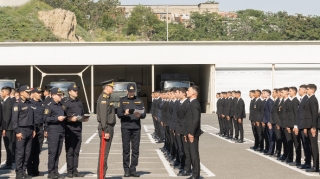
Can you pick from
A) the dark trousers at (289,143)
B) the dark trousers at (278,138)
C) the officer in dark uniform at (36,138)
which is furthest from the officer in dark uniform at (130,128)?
the dark trousers at (278,138)

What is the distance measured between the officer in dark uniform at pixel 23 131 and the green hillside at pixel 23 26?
70.0 meters

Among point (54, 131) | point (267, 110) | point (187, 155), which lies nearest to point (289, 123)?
point (267, 110)

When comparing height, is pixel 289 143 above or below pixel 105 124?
below

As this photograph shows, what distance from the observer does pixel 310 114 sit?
16.6m

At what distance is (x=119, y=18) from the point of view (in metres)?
134

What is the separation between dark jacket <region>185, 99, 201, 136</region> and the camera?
1486 cm

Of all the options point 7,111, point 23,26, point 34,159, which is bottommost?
point 34,159

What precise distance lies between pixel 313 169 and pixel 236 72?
36939 millimetres

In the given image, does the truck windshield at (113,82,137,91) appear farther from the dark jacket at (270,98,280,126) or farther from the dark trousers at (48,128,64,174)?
the dark trousers at (48,128,64,174)

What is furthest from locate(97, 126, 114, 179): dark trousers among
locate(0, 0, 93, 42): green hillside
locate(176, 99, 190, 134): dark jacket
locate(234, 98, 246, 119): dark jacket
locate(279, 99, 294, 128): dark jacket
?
locate(0, 0, 93, 42): green hillside

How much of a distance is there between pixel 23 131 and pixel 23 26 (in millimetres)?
75975

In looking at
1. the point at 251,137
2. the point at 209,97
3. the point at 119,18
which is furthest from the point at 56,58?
the point at 119,18

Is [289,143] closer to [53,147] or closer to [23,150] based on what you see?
[53,147]

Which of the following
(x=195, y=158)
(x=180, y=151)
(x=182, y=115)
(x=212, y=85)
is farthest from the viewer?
(x=212, y=85)
